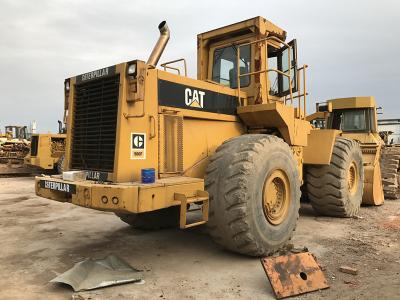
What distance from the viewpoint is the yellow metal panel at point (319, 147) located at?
7.30 metres

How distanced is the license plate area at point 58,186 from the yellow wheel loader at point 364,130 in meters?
4.89

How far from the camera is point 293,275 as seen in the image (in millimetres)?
4066

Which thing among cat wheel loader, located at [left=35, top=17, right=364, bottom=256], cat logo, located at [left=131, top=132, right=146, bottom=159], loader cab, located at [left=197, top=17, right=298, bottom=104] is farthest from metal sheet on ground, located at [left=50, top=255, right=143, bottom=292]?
loader cab, located at [left=197, top=17, right=298, bottom=104]

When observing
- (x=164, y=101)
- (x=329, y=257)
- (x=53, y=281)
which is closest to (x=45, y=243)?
(x=53, y=281)

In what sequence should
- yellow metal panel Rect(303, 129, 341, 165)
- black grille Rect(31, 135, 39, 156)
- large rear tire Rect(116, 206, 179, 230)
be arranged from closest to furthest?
large rear tire Rect(116, 206, 179, 230) < yellow metal panel Rect(303, 129, 341, 165) < black grille Rect(31, 135, 39, 156)

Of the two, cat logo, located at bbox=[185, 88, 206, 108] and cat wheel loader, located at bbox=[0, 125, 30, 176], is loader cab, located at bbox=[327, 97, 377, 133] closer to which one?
cat logo, located at bbox=[185, 88, 206, 108]

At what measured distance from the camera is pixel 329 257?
512 cm

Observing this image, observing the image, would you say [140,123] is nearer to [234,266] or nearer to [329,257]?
[234,266]

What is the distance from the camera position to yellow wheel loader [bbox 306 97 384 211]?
29.5 ft

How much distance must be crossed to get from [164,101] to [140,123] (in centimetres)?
47

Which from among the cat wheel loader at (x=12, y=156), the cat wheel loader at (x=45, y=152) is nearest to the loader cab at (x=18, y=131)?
the cat wheel loader at (x=12, y=156)

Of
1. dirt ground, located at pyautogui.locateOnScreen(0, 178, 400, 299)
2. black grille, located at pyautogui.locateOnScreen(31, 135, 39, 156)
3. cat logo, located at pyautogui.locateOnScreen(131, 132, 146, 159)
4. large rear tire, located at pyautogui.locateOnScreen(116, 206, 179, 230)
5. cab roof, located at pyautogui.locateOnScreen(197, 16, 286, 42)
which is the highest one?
cab roof, located at pyautogui.locateOnScreen(197, 16, 286, 42)

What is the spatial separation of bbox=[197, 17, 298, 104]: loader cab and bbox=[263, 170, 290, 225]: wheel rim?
1.42 metres

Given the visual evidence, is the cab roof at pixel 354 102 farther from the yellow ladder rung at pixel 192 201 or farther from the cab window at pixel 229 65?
the yellow ladder rung at pixel 192 201
